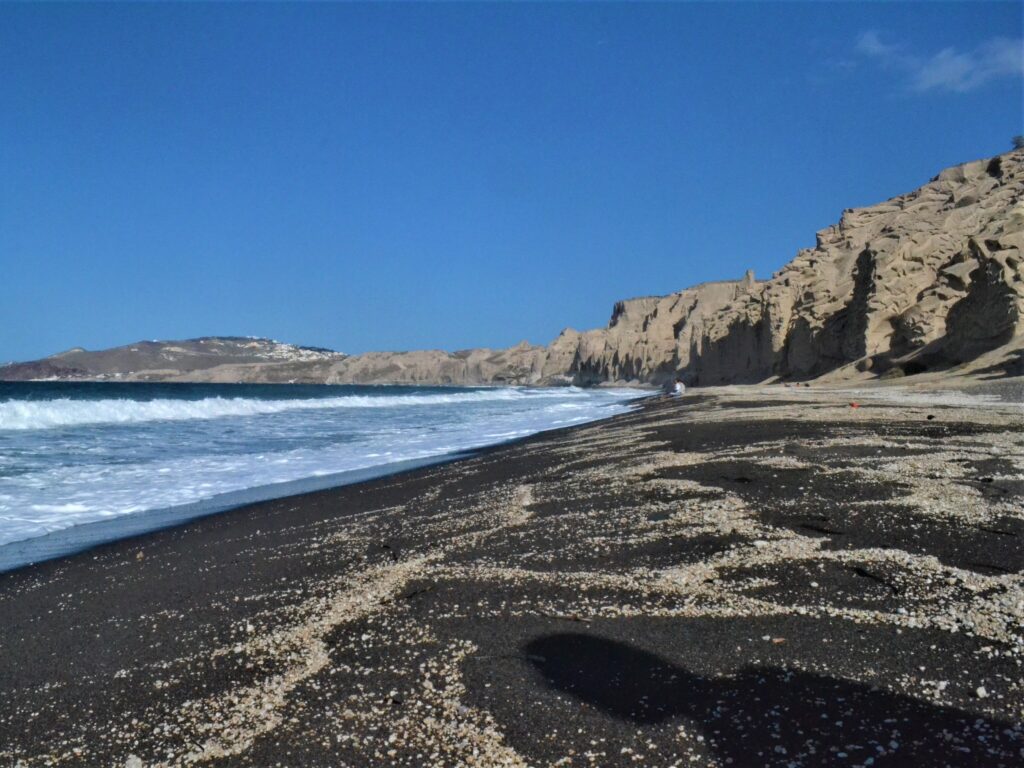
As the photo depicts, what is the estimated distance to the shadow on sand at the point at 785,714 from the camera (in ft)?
6.44

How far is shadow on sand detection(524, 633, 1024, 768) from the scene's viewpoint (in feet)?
6.44

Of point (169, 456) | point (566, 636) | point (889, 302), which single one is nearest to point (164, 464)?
point (169, 456)

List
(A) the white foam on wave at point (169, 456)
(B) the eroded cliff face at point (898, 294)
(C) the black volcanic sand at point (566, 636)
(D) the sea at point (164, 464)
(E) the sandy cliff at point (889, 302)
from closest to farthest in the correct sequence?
(C) the black volcanic sand at point (566, 636), (D) the sea at point (164, 464), (A) the white foam on wave at point (169, 456), (E) the sandy cliff at point (889, 302), (B) the eroded cliff face at point (898, 294)

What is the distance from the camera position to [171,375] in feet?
532

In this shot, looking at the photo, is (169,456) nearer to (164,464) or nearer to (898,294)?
(164,464)

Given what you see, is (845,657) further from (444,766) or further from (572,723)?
(444,766)

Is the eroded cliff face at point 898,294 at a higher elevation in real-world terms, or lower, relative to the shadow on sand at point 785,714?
higher

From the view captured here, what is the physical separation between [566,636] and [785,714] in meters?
1.05

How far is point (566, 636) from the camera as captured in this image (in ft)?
9.87

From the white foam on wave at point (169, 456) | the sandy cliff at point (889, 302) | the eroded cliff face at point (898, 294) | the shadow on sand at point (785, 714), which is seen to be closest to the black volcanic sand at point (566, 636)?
the shadow on sand at point (785, 714)

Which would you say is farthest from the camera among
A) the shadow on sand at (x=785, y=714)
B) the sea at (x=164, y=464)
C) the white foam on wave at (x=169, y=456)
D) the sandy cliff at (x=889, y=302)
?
the sandy cliff at (x=889, y=302)

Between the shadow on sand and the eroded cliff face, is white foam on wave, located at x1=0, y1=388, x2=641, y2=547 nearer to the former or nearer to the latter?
the shadow on sand

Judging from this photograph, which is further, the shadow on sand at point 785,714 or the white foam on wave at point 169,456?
the white foam on wave at point 169,456

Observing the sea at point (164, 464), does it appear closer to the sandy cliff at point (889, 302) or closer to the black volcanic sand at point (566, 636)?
the black volcanic sand at point (566, 636)
